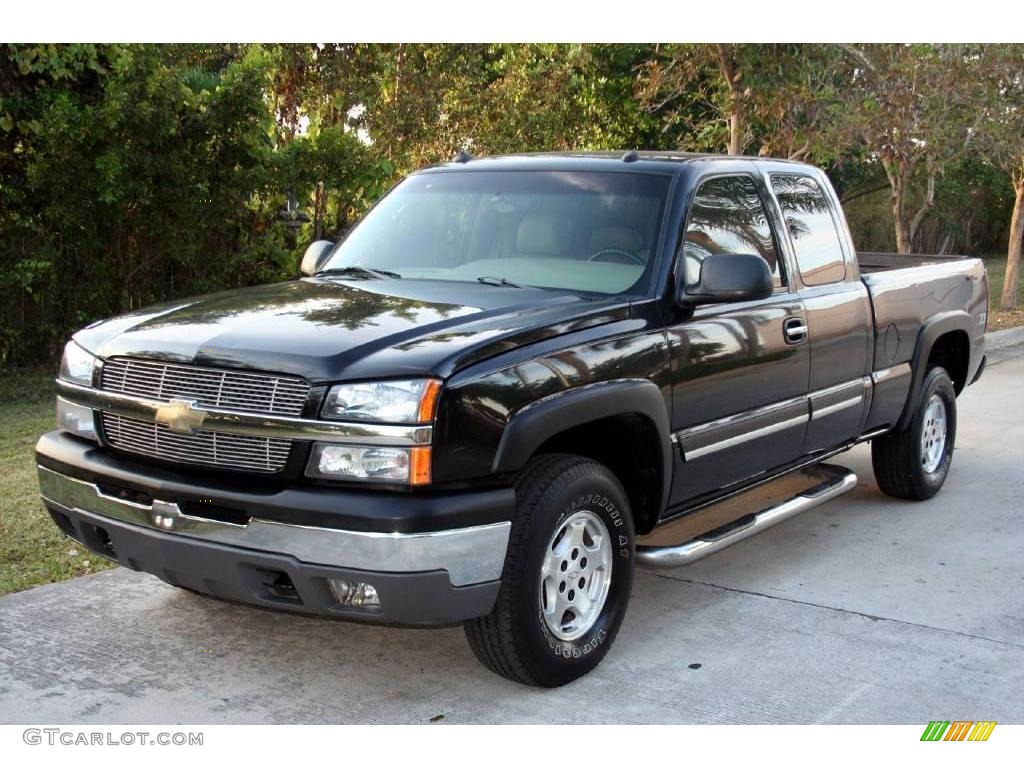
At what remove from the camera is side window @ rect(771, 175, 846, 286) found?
6016 millimetres

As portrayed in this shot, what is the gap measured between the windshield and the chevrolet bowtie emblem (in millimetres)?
1380

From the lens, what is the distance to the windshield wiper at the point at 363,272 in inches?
211

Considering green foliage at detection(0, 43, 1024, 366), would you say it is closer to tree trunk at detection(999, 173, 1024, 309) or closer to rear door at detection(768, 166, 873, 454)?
tree trunk at detection(999, 173, 1024, 309)

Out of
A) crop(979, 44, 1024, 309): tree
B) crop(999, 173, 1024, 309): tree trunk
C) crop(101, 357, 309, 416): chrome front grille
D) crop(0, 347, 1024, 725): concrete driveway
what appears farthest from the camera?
crop(999, 173, 1024, 309): tree trunk

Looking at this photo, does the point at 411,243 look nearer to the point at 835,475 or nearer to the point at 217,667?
the point at 217,667

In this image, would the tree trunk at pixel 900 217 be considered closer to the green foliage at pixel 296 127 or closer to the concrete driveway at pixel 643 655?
the green foliage at pixel 296 127

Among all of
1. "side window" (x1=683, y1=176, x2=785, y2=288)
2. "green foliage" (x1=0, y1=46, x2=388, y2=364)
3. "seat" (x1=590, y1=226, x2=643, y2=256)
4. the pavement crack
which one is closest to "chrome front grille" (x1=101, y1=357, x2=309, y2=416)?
"seat" (x1=590, y1=226, x2=643, y2=256)

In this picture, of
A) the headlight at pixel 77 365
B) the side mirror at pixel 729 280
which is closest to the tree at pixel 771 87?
the side mirror at pixel 729 280

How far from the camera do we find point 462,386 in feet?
12.9

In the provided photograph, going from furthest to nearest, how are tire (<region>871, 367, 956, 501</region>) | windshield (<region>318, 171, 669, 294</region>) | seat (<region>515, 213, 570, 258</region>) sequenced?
tire (<region>871, 367, 956, 501</region>), seat (<region>515, 213, 570, 258</region>), windshield (<region>318, 171, 669, 294</region>)

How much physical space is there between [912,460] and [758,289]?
258cm

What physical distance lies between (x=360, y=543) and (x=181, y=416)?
0.80 metres

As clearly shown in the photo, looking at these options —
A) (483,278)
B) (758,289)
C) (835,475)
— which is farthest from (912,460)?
(483,278)

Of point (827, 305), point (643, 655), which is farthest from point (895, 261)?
point (643, 655)
